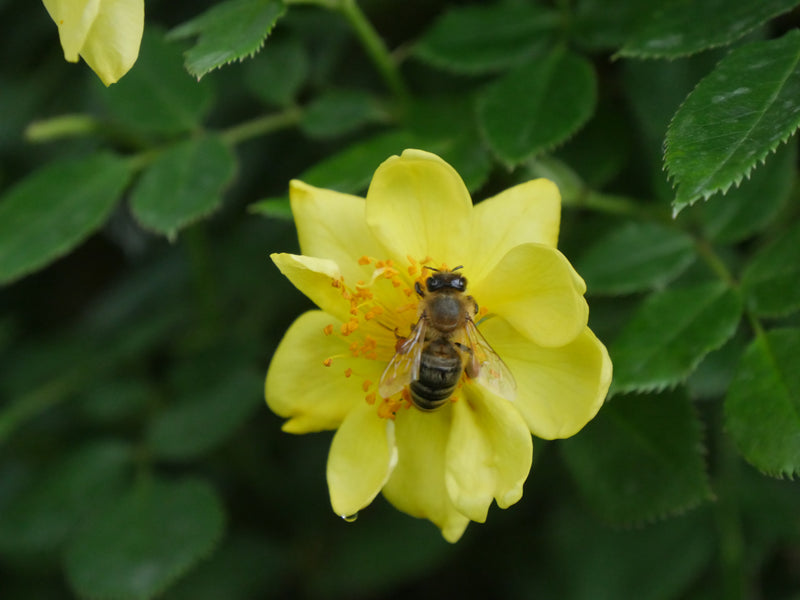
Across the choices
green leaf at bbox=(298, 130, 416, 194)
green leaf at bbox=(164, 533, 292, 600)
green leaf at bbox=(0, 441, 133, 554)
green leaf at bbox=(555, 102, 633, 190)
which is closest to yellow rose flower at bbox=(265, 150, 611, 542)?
green leaf at bbox=(298, 130, 416, 194)

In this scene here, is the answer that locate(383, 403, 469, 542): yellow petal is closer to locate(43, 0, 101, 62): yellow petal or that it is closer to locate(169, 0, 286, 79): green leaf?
locate(169, 0, 286, 79): green leaf

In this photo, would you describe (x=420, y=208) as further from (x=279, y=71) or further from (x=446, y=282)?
(x=279, y=71)

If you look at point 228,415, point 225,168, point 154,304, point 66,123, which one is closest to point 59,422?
point 154,304

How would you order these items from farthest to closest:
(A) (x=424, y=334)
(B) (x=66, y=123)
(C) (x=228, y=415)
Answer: (C) (x=228, y=415) → (B) (x=66, y=123) → (A) (x=424, y=334)

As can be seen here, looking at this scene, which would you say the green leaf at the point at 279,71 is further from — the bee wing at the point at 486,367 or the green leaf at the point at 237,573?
the green leaf at the point at 237,573

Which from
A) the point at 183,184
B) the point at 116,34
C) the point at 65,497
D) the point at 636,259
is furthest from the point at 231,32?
the point at 65,497

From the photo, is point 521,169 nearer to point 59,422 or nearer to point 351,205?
point 351,205
